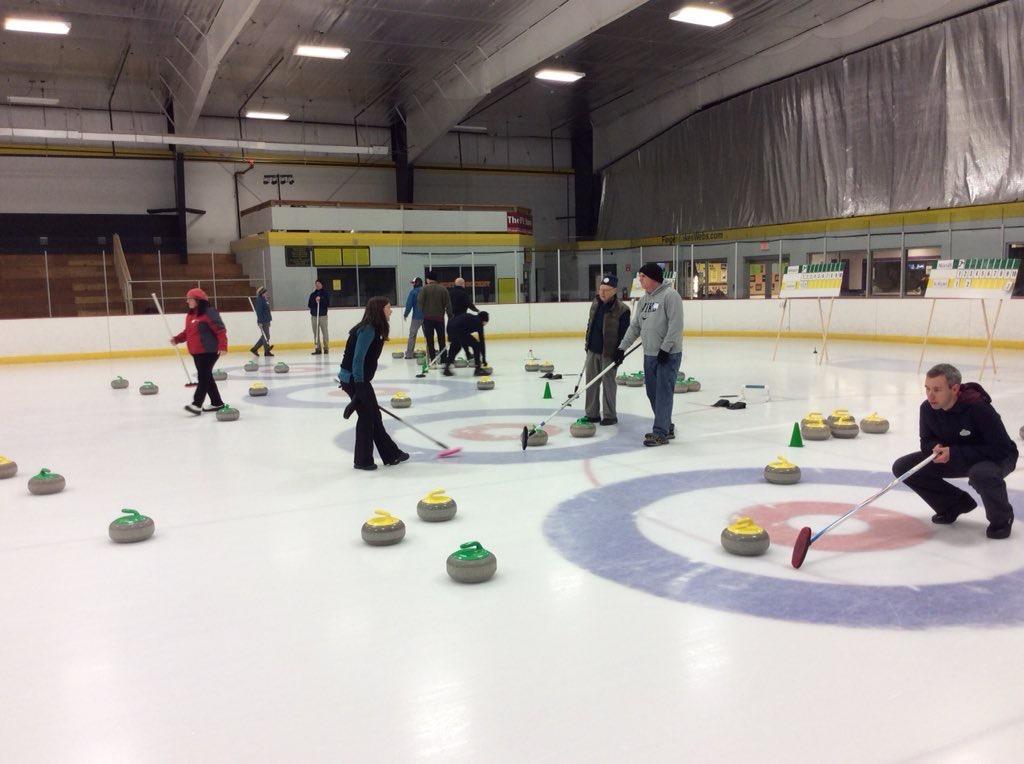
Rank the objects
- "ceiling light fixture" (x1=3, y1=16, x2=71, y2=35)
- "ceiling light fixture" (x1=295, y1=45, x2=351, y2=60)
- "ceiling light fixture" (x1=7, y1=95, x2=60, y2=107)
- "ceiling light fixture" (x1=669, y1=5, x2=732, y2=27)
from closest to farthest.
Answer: "ceiling light fixture" (x1=3, y1=16, x2=71, y2=35) < "ceiling light fixture" (x1=669, y1=5, x2=732, y2=27) < "ceiling light fixture" (x1=295, y1=45, x2=351, y2=60) < "ceiling light fixture" (x1=7, y1=95, x2=60, y2=107)

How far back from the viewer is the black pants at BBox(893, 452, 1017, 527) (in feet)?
14.7

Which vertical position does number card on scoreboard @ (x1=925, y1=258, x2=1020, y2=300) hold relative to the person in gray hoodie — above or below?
above

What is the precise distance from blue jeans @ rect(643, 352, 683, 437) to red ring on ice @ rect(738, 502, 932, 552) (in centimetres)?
224

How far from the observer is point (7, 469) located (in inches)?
271

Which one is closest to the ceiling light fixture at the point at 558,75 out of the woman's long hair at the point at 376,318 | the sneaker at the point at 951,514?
the woman's long hair at the point at 376,318

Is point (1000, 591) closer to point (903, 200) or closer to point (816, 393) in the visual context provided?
point (816, 393)

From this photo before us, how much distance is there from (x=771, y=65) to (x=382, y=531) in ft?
81.2

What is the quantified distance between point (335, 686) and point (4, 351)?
18.3 m

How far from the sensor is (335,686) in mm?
3086

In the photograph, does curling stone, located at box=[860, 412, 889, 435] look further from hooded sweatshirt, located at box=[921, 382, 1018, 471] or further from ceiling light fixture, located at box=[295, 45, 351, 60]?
ceiling light fixture, located at box=[295, 45, 351, 60]

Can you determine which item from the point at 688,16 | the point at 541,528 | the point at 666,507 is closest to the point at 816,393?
the point at 666,507

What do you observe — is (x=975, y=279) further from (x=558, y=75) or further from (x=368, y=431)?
(x=558, y=75)

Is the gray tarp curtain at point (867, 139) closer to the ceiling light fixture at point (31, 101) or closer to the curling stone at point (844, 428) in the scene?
the curling stone at point (844, 428)

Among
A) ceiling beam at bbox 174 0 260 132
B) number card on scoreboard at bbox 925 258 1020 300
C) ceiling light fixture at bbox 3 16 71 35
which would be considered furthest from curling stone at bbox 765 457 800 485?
ceiling light fixture at bbox 3 16 71 35
